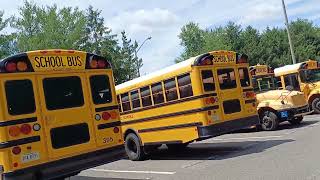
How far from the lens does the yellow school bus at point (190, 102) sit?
38.3 ft

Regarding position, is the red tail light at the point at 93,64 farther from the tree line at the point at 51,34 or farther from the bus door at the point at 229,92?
the tree line at the point at 51,34

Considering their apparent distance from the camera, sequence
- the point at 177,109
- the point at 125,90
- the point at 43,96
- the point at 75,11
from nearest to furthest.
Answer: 1. the point at 43,96
2. the point at 177,109
3. the point at 125,90
4. the point at 75,11

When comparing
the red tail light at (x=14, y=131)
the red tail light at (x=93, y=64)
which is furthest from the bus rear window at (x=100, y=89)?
the red tail light at (x=14, y=131)

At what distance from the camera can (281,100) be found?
1686cm

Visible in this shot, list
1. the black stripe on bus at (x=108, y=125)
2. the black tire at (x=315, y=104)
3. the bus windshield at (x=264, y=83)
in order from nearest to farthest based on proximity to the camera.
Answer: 1. the black stripe on bus at (x=108, y=125)
2. the bus windshield at (x=264, y=83)
3. the black tire at (x=315, y=104)

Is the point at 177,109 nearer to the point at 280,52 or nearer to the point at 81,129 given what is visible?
the point at 81,129

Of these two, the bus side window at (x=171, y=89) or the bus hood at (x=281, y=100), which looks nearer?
the bus side window at (x=171, y=89)

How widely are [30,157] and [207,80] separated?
5.20 m

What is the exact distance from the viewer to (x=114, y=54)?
6200 centimetres

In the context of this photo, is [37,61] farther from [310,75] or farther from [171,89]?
[310,75]

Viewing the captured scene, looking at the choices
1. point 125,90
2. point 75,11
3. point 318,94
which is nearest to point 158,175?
point 125,90

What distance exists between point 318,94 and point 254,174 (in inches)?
496

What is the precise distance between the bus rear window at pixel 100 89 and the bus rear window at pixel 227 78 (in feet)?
12.1

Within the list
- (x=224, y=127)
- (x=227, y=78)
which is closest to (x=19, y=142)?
(x=224, y=127)
